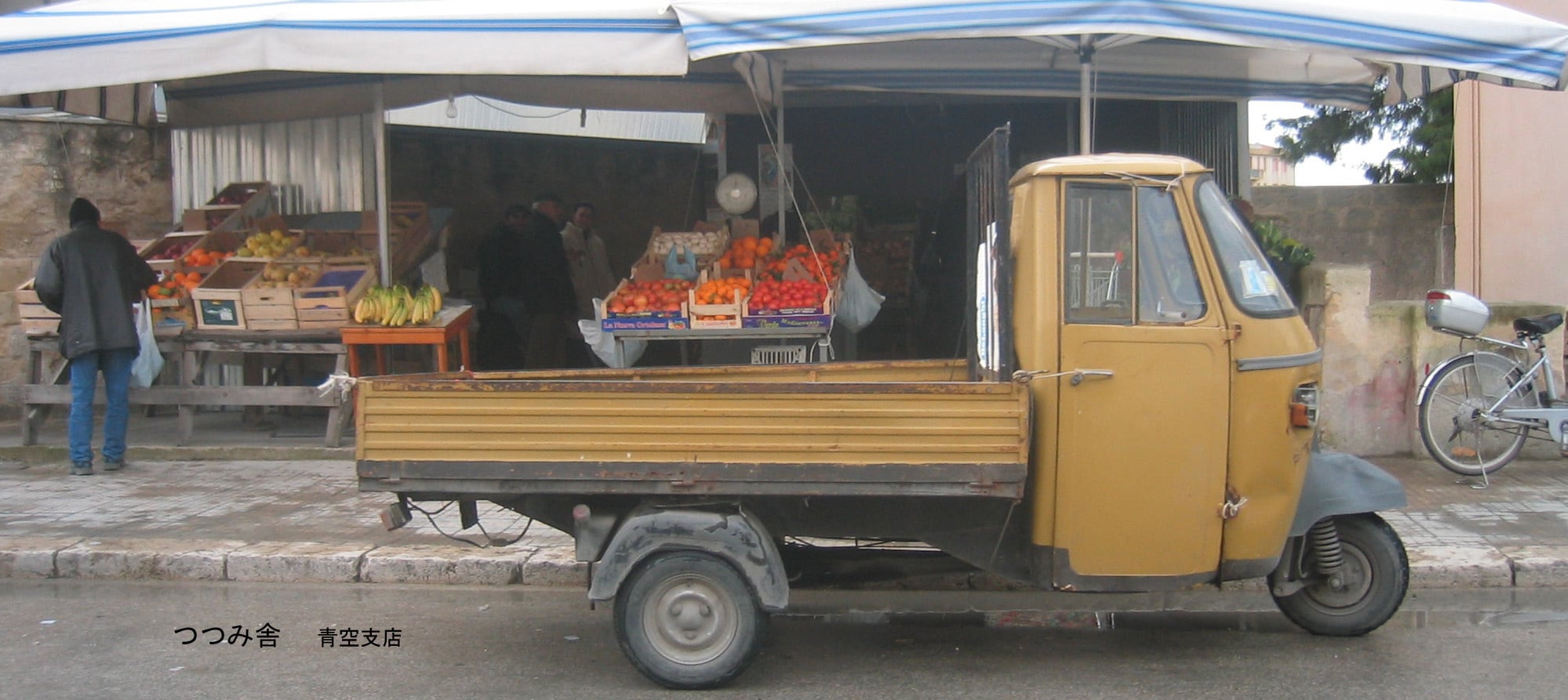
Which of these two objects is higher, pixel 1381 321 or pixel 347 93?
pixel 347 93

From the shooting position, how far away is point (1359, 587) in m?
5.01

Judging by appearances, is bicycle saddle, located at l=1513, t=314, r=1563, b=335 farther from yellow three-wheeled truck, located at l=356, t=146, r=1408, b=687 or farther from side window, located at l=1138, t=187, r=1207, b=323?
side window, located at l=1138, t=187, r=1207, b=323

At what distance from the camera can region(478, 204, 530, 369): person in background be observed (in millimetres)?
10531

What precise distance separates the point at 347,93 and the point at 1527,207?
966 centimetres

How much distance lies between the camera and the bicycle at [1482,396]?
307 inches

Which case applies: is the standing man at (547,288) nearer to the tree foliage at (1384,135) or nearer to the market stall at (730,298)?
the market stall at (730,298)

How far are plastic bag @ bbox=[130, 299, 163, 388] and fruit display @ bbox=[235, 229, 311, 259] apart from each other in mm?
783

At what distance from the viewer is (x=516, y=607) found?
5891 mm

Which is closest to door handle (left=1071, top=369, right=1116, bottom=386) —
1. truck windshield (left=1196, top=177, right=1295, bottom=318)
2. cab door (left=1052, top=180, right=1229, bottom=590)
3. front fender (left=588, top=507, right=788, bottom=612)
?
cab door (left=1052, top=180, right=1229, bottom=590)

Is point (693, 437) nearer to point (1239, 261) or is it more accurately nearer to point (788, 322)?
point (1239, 261)

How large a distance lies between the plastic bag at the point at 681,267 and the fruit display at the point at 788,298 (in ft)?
2.03

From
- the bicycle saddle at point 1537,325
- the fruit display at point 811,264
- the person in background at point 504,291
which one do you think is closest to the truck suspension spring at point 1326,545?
the bicycle saddle at point 1537,325

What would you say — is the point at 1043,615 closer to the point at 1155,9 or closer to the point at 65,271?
the point at 1155,9

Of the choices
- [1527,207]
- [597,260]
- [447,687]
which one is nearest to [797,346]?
[597,260]
